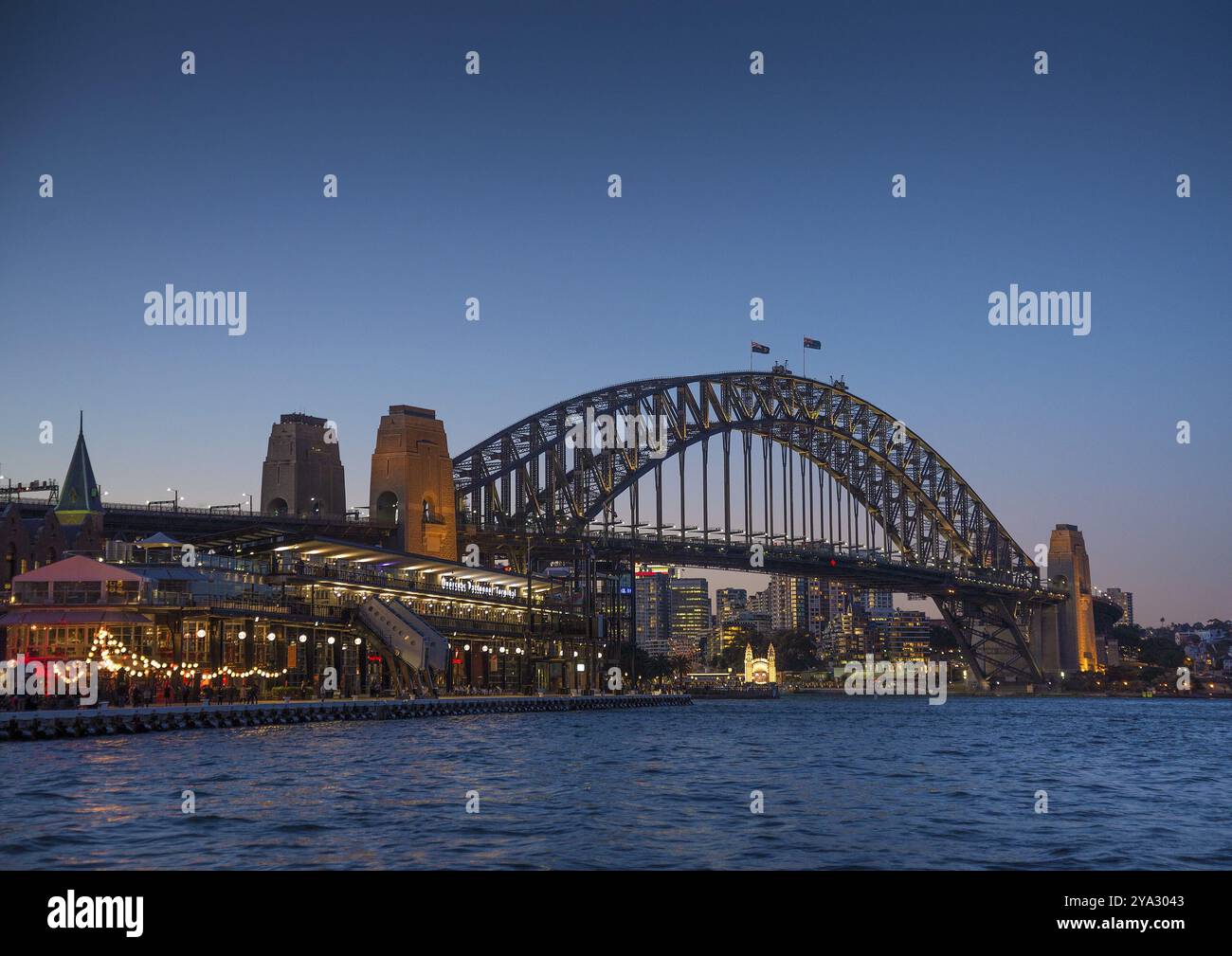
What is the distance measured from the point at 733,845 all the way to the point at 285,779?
12.4 meters

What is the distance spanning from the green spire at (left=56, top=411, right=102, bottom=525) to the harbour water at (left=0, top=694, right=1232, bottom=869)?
150ft

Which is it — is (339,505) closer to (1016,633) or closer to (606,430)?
(606,430)

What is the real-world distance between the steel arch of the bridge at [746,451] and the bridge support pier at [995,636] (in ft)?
14.8

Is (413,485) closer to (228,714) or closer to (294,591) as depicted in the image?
(294,591)

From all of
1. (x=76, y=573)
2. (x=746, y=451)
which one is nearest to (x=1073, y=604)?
(x=746, y=451)

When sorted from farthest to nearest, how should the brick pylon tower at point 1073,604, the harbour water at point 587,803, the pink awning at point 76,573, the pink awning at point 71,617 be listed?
the brick pylon tower at point 1073,604 → the pink awning at point 76,573 → the pink awning at point 71,617 → the harbour water at point 587,803

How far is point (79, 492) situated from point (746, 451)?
5719 cm

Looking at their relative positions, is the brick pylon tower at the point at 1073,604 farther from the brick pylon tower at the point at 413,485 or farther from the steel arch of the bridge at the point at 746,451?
the brick pylon tower at the point at 413,485

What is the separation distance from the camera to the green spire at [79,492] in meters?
89.6

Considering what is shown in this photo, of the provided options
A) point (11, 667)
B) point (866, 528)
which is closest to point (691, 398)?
point (866, 528)

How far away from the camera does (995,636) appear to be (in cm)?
14650

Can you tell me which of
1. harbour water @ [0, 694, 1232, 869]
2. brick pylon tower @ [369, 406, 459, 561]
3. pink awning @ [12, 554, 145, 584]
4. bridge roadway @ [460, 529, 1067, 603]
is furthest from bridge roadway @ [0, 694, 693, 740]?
bridge roadway @ [460, 529, 1067, 603]

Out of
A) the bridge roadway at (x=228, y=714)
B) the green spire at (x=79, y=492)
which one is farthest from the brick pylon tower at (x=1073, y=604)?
the green spire at (x=79, y=492)

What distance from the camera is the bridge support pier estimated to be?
14012cm
